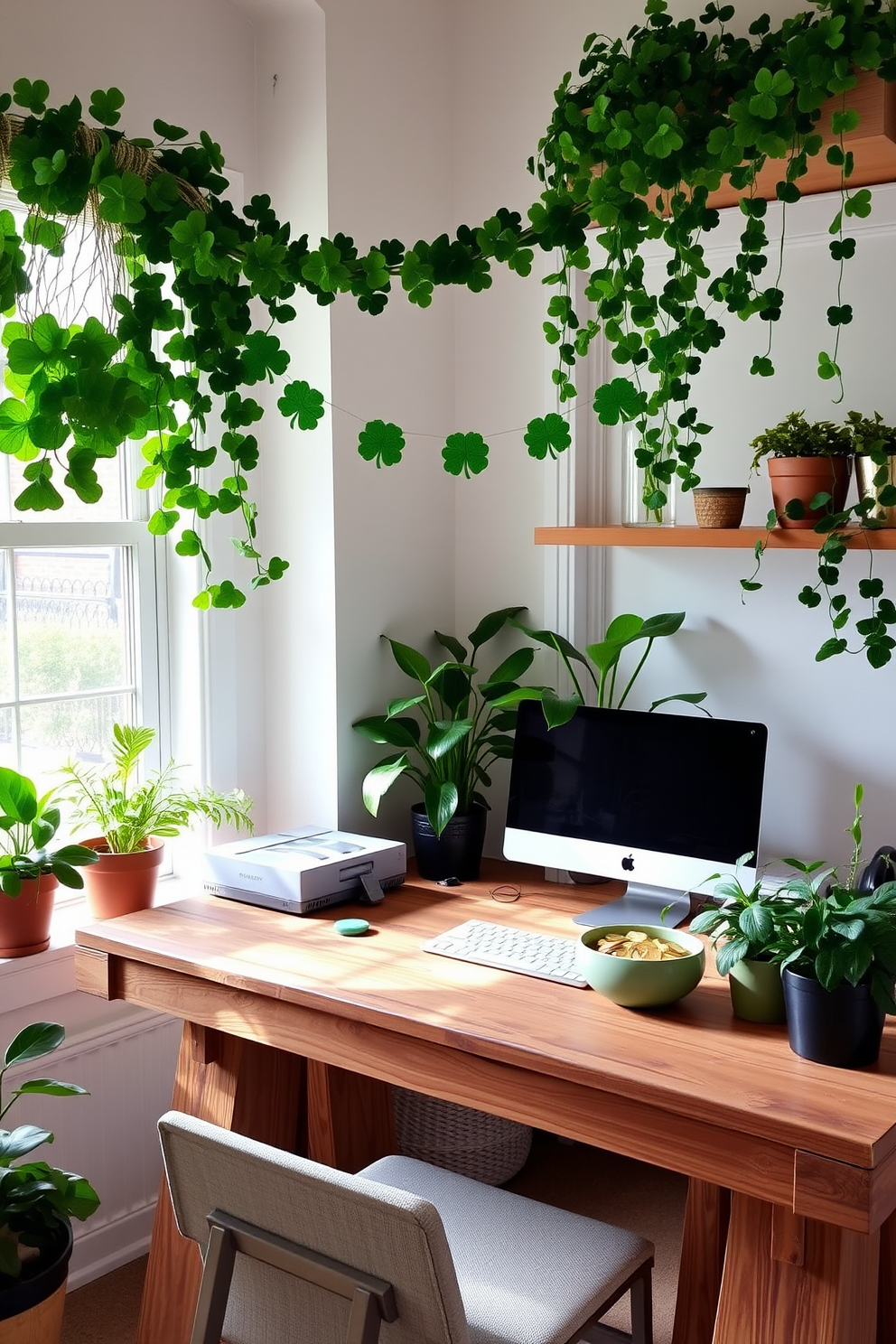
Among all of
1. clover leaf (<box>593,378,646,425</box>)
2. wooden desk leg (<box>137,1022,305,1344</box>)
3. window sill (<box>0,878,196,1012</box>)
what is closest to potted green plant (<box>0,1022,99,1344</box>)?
wooden desk leg (<box>137,1022,305,1344</box>)

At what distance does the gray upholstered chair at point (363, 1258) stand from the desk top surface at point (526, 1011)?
30cm

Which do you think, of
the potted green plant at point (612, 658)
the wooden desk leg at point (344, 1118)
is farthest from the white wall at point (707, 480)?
the wooden desk leg at point (344, 1118)

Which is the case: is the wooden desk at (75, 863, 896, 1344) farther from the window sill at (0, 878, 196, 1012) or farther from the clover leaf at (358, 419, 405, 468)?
the clover leaf at (358, 419, 405, 468)

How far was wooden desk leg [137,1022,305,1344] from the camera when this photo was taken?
2.19 m

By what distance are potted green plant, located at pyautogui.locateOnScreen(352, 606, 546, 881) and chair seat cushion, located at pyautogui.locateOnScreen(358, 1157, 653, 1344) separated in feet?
2.58

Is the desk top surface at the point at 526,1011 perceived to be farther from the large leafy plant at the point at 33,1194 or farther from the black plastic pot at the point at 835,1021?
the large leafy plant at the point at 33,1194

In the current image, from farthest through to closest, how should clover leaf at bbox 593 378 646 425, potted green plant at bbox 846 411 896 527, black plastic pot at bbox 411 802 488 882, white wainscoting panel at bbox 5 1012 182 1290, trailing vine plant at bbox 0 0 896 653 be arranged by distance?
Result: 1. black plastic pot at bbox 411 802 488 882
2. white wainscoting panel at bbox 5 1012 182 1290
3. potted green plant at bbox 846 411 896 527
4. clover leaf at bbox 593 378 646 425
5. trailing vine plant at bbox 0 0 896 653

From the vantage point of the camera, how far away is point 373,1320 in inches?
57.5

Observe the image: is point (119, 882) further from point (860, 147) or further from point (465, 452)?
point (860, 147)

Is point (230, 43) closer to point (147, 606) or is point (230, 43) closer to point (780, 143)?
point (147, 606)

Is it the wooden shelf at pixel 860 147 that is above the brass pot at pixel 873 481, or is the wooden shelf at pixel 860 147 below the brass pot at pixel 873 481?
above

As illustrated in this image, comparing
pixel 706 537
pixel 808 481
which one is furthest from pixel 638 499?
pixel 808 481

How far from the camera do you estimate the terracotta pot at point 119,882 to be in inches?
96.5

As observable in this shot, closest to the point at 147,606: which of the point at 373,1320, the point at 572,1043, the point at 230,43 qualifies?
the point at 230,43
